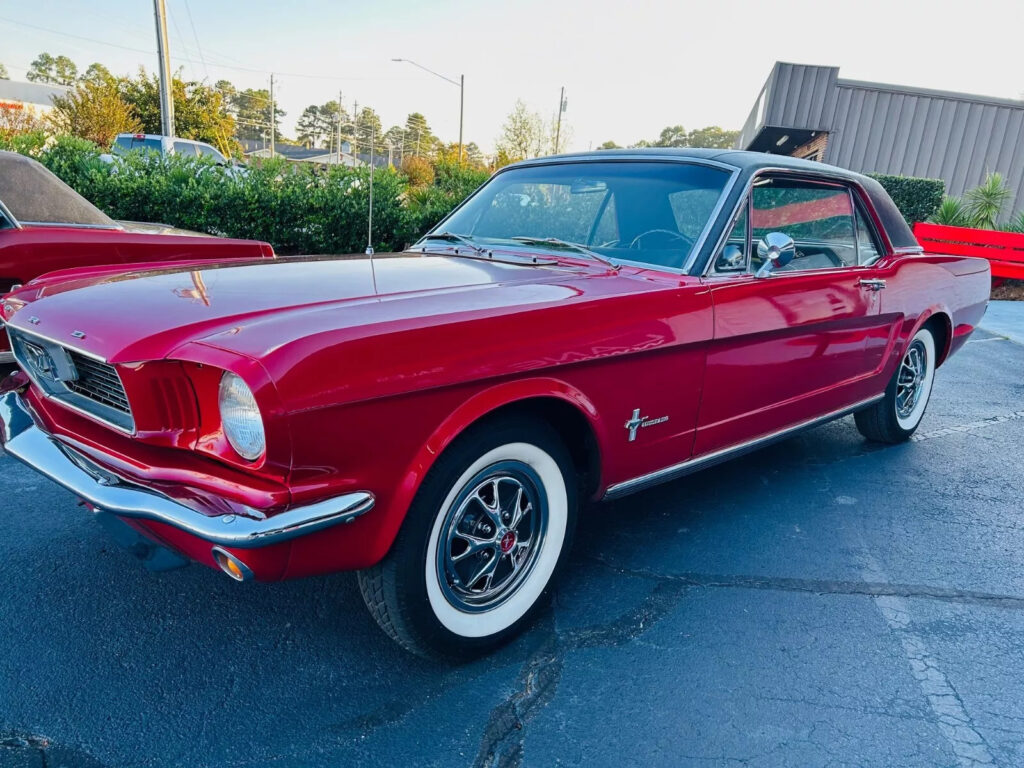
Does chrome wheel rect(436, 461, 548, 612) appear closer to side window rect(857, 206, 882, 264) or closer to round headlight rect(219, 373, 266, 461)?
round headlight rect(219, 373, 266, 461)

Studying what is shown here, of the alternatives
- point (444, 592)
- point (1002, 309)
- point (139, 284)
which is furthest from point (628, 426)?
point (1002, 309)

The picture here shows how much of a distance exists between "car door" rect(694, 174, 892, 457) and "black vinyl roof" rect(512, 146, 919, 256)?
62 millimetres

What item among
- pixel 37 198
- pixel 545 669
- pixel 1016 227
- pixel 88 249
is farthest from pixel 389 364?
pixel 1016 227

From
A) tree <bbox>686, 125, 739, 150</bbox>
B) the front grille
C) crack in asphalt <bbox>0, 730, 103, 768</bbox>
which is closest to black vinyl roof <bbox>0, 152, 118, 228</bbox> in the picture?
the front grille

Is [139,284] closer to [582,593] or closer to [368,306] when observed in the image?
[368,306]

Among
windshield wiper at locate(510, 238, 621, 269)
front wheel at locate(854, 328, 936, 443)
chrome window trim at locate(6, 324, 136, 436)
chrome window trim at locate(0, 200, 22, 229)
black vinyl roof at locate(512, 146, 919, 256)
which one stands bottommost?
front wheel at locate(854, 328, 936, 443)

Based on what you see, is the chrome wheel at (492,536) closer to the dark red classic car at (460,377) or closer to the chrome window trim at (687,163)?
the dark red classic car at (460,377)

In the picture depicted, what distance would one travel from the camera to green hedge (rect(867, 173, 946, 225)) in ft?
45.4

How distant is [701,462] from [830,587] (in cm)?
65

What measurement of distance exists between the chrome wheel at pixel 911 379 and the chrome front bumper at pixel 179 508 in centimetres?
363

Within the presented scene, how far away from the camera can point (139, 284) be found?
93.7 inches

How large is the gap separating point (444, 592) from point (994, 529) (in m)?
2.67

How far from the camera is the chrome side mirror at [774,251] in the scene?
293cm

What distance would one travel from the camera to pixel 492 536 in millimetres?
2314
